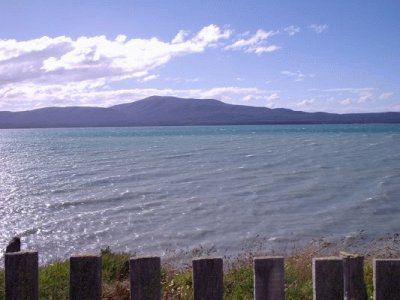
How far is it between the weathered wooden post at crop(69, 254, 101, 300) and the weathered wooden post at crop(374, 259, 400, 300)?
1574 mm

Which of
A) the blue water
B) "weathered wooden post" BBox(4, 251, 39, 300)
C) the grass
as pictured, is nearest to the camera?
"weathered wooden post" BBox(4, 251, 39, 300)

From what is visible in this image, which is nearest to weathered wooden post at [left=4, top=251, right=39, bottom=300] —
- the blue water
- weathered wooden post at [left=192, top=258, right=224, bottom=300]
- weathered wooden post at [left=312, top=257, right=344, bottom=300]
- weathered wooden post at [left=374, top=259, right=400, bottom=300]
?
weathered wooden post at [left=192, top=258, right=224, bottom=300]

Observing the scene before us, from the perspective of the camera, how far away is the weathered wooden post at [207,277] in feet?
10.2

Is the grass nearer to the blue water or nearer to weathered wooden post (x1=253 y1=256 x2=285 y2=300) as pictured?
weathered wooden post (x1=253 y1=256 x2=285 y2=300)

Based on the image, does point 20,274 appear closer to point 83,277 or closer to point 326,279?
point 83,277

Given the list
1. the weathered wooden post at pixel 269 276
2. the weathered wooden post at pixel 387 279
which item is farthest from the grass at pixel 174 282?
the weathered wooden post at pixel 269 276

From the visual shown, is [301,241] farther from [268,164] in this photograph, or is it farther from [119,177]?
[268,164]

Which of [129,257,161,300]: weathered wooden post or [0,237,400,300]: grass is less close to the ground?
[129,257,161,300]: weathered wooden post

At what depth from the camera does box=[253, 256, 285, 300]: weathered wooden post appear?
3113 mm

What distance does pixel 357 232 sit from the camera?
14727mm

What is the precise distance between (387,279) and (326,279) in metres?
0.35

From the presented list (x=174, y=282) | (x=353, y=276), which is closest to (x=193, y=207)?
(x=174, y=282)

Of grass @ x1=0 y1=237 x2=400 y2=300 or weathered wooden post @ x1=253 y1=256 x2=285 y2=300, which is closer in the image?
weathered wooden post @ x1=253 y1=256 x2=285 y2=300

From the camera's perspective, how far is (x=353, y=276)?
318 cm
